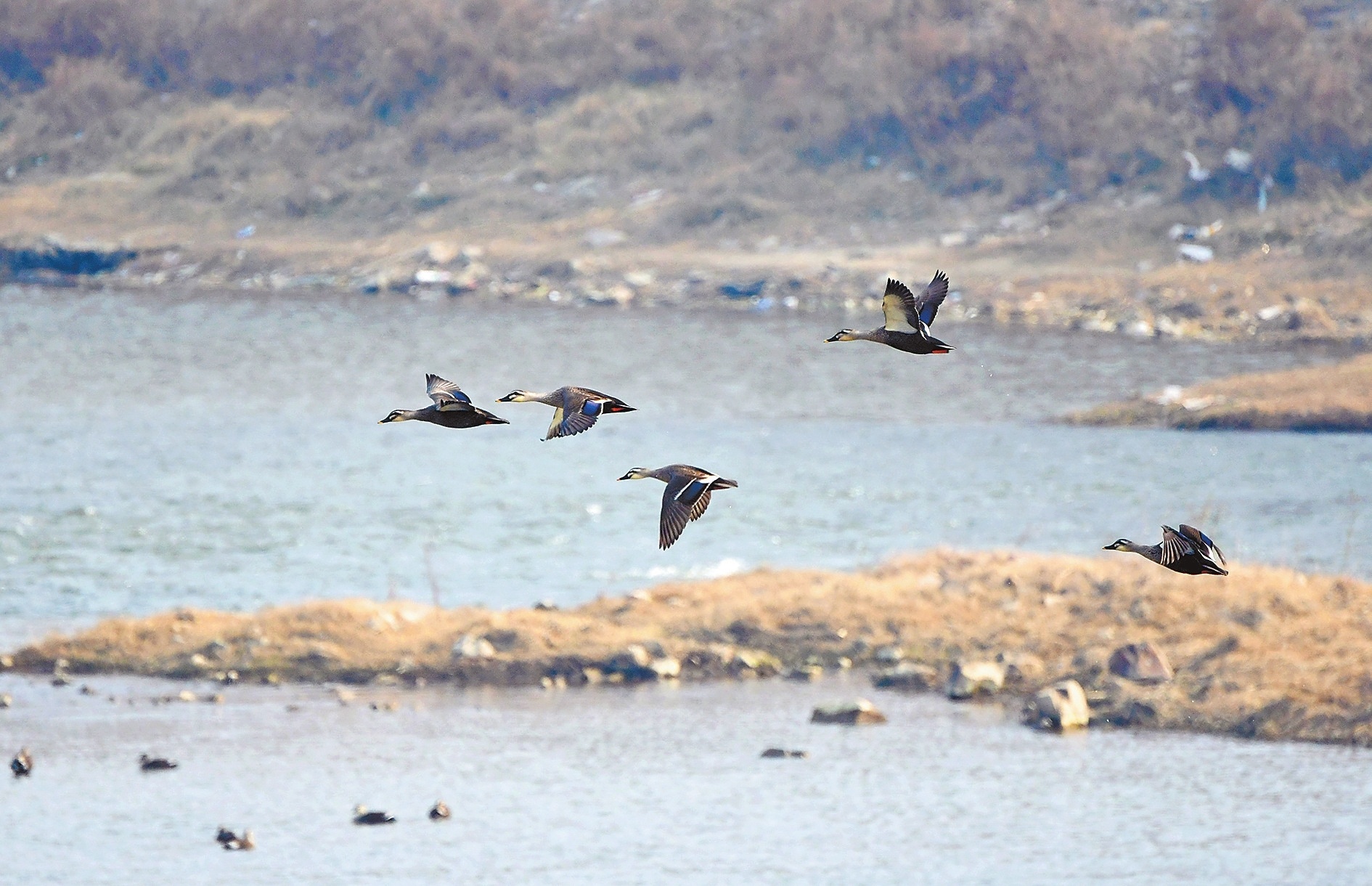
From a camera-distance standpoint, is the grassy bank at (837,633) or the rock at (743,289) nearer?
the grassy bank at (837,633)

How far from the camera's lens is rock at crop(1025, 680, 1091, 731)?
36.3 meters

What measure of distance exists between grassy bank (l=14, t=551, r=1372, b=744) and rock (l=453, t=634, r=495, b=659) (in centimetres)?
3

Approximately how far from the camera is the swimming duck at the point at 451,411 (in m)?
14.6

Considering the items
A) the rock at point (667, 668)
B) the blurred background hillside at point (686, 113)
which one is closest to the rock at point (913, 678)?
the rock at point (667, 668)

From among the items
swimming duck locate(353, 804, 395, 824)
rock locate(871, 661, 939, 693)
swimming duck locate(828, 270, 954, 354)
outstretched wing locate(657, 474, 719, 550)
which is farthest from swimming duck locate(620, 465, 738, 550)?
rock locate(871, 661, 939, 693)

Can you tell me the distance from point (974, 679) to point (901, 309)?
2307cm

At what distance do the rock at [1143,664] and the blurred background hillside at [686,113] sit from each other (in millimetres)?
43629

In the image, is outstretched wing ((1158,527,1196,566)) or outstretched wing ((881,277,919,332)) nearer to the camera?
outstretched wing ((1158,527,1196,566))

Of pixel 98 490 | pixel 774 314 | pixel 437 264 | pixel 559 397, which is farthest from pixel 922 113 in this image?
pixel 559 397

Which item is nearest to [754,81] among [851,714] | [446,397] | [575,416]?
[851,714]

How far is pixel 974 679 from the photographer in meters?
37.3

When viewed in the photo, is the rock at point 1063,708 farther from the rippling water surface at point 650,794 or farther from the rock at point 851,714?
the rock at point 851,714

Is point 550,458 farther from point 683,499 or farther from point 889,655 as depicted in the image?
point 683,499

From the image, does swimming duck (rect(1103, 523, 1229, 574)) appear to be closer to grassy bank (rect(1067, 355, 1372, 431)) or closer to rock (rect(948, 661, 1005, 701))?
rock (rect(948, 661, 1005, 701))
